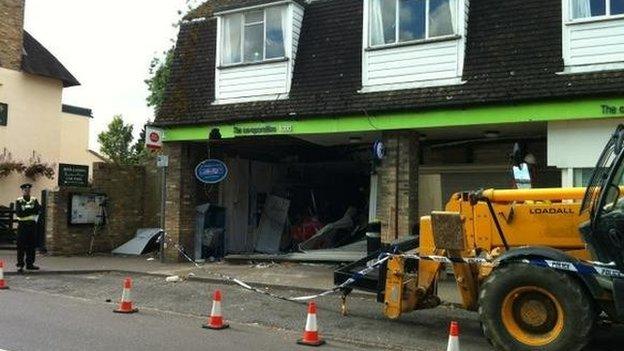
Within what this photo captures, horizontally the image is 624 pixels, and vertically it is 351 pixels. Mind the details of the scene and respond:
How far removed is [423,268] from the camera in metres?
8.77

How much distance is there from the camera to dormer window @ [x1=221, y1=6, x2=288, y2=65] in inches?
611

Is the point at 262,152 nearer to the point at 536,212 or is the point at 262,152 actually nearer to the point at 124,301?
the point at 124,301

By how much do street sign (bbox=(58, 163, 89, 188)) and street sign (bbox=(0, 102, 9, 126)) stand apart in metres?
8.30

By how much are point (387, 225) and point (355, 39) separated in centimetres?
409

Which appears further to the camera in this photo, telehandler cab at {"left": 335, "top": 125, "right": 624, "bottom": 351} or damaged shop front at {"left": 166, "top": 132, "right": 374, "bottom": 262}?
damaged shop front at {"left": 166, "top": 132, "right": 374, "bottom": 262}

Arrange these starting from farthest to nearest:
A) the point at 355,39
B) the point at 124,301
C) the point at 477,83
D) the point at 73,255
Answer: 1. the point at 73,255
2. the point at 355,39
3. the point at 477,83
4. the point at 124,301

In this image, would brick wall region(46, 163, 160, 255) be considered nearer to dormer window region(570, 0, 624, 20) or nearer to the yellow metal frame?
the yellow metal frame

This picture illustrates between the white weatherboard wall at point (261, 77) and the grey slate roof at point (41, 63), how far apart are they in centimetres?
1346

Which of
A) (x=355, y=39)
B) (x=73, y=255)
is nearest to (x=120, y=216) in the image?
(x=73, y=255)

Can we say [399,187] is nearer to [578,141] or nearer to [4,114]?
[578,141]

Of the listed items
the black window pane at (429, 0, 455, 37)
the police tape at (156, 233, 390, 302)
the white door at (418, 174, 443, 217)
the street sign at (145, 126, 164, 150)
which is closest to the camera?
the police tape at (156, 233, 390, 302)

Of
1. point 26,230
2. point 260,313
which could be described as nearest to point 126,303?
point 260,313

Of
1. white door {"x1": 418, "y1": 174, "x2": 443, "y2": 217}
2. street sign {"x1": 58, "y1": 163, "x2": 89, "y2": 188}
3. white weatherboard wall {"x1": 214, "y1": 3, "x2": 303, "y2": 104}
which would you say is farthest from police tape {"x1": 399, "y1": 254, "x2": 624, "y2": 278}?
street sign {"x1": 58, "y1": 163, "x2": 89, "y2": 188}

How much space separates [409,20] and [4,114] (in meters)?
17.9
